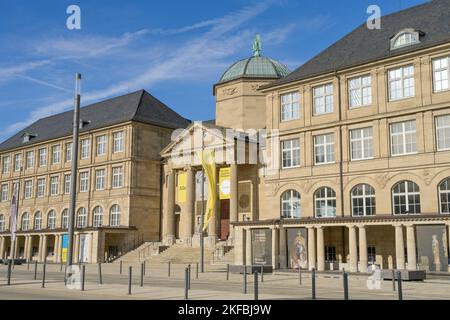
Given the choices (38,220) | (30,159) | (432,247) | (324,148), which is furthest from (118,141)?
(432,247)

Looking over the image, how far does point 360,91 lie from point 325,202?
8013 mm

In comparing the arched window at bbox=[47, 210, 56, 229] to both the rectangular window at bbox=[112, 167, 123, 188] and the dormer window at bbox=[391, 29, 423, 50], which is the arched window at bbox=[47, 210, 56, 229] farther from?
the dormer window at bbox=[391, 29, 423, 50]

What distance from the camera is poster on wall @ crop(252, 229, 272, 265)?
37.8 m

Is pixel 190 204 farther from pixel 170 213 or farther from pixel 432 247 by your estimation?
pixel 432 247

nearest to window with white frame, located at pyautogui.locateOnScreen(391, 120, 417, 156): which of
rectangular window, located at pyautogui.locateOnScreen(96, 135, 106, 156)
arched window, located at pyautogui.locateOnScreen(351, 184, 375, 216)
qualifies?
arched window, located at pyautogui.locateOnScreen(351, 184, 375, 216)

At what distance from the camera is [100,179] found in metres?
60.4

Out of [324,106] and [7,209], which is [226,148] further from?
[7,209]

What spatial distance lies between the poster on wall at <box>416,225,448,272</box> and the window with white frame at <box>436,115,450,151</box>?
556cm

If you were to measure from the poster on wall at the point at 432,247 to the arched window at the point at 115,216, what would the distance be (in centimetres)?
3338

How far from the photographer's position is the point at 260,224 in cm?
3928

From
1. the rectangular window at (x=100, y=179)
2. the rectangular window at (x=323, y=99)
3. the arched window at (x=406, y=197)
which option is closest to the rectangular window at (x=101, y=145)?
the rectangular window at (x=100, y=179)

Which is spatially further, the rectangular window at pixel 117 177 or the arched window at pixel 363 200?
the rectangular window at pixel 117 177

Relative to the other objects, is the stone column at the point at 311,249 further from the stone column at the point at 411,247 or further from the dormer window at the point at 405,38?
the dormer window at the point at 405,38

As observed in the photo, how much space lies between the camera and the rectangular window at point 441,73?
113 ft
